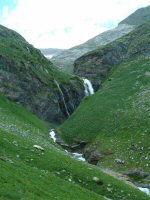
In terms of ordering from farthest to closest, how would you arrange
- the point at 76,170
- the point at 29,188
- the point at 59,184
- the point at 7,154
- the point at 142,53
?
the point at 142,53 → the point at 76,170 → the point at 7,154 → the point at 59,184 → the point at 29,188

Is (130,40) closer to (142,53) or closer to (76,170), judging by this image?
(142,53)

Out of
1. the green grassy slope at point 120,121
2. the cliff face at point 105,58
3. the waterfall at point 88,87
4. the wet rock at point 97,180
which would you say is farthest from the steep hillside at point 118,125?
the cliff face at point 105,58

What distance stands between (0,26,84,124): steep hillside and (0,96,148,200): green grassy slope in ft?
145

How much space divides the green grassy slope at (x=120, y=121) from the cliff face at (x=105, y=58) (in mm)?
20127

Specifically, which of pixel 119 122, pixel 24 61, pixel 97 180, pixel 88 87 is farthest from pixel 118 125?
pixel 88 87

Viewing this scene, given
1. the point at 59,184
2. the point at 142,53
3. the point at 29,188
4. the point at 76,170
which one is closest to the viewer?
the point at 29,188

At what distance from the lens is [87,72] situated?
5162 inches

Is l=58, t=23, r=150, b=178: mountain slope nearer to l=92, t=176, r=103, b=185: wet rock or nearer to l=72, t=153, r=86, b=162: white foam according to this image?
l=72, t=153, r=86, b=162: white foam

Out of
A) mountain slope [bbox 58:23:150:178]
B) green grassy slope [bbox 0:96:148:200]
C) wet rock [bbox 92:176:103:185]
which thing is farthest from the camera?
mountain slope [bbox 58:23:150:178]

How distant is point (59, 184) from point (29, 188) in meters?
5.82

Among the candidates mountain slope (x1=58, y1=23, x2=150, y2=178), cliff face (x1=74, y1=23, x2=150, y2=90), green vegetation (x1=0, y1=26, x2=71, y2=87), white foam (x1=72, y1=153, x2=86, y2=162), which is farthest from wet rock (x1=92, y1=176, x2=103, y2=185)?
cliff face (x1=74, y1=23, x2=150, y2=90)

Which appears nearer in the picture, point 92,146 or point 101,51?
point 92,146

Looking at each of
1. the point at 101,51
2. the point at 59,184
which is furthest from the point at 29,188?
the point at 101,51

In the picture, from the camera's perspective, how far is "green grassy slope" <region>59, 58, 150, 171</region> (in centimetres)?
5672
